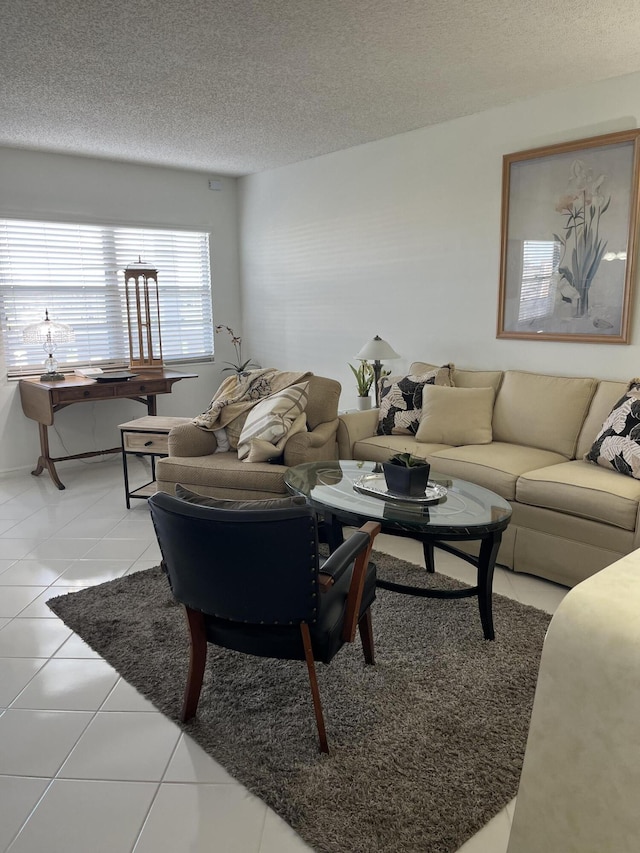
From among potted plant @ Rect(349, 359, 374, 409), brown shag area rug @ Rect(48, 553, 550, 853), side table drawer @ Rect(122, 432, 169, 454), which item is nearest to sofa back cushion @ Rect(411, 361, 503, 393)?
potted plant @ Rect(349, 359, 374, 409)

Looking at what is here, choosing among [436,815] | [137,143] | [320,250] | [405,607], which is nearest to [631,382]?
[405,607]

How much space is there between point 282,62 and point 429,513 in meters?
2.26

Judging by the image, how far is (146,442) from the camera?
4.15 meters

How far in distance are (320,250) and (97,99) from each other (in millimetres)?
2186

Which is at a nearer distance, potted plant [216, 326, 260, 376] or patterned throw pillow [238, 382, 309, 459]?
patterned throw pillow [238, 382, 309, 459]

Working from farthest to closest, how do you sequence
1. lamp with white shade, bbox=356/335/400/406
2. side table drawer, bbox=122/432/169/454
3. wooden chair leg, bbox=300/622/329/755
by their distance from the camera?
1. lamp with white shade, bbox=356/335/400/406
2. side table drawer, bbox=122/432/169/454
3. wooden chair leg, bbox=300/622/329/755

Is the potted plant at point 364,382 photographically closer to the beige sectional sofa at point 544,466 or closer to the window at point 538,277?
the beige sectional sofa at point 544,466

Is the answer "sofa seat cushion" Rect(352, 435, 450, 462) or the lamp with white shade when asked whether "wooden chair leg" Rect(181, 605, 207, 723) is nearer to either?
"sofa seat cushion" Rect(352, 435, 450, 462)

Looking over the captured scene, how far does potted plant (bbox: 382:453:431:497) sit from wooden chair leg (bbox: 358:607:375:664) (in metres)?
0.61

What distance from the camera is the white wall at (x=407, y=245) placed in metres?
3.73

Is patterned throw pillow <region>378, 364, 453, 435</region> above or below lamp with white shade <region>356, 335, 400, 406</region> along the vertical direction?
below

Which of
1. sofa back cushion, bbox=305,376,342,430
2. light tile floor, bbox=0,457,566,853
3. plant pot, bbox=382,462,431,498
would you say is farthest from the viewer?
sofa back cushion, bbox=305,376,342,430

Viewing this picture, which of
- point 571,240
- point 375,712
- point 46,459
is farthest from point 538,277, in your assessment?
point 46,459

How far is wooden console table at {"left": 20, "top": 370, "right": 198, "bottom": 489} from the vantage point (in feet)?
15.0
